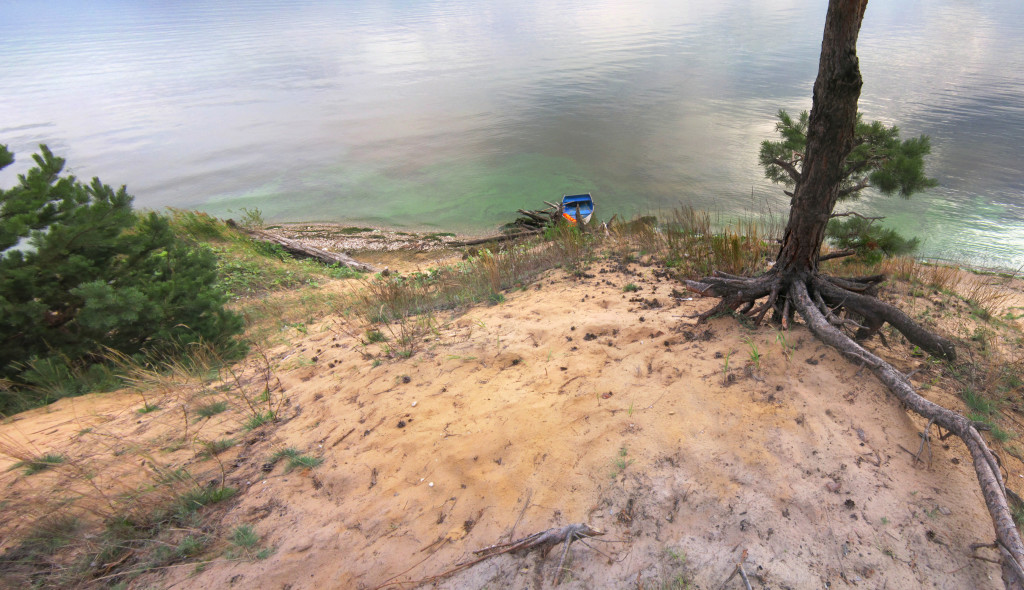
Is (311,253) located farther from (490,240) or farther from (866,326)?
(866,326)

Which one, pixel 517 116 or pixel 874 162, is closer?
pixel 874 162

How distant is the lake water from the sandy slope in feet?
33.7

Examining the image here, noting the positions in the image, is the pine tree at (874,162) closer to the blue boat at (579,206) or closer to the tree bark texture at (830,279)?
the tree bark texture at (830,279)

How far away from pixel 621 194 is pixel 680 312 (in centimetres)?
1076

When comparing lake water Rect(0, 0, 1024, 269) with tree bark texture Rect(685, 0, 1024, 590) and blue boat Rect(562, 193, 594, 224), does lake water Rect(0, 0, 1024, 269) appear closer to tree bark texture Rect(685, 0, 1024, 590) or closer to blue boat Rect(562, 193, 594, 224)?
blue boat Rect(562, 193, 594, 224)

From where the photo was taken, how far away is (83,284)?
13.8ft

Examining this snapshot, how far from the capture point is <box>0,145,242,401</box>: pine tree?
14.3 feet

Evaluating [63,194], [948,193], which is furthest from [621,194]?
[63,194]

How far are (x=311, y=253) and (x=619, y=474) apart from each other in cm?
1038

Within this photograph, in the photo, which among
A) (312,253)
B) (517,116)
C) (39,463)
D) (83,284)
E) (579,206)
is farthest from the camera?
(517,116)

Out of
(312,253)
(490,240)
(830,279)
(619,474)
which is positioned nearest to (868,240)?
(830,279)

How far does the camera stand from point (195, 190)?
663 inches

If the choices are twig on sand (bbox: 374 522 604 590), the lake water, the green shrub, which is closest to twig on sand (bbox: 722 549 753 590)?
twig on sand (bbox: 374 522 604 590)

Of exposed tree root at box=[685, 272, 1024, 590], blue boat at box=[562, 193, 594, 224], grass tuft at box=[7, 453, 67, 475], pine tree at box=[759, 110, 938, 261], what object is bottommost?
blue boat at box=[562, 193, 594, 224]
